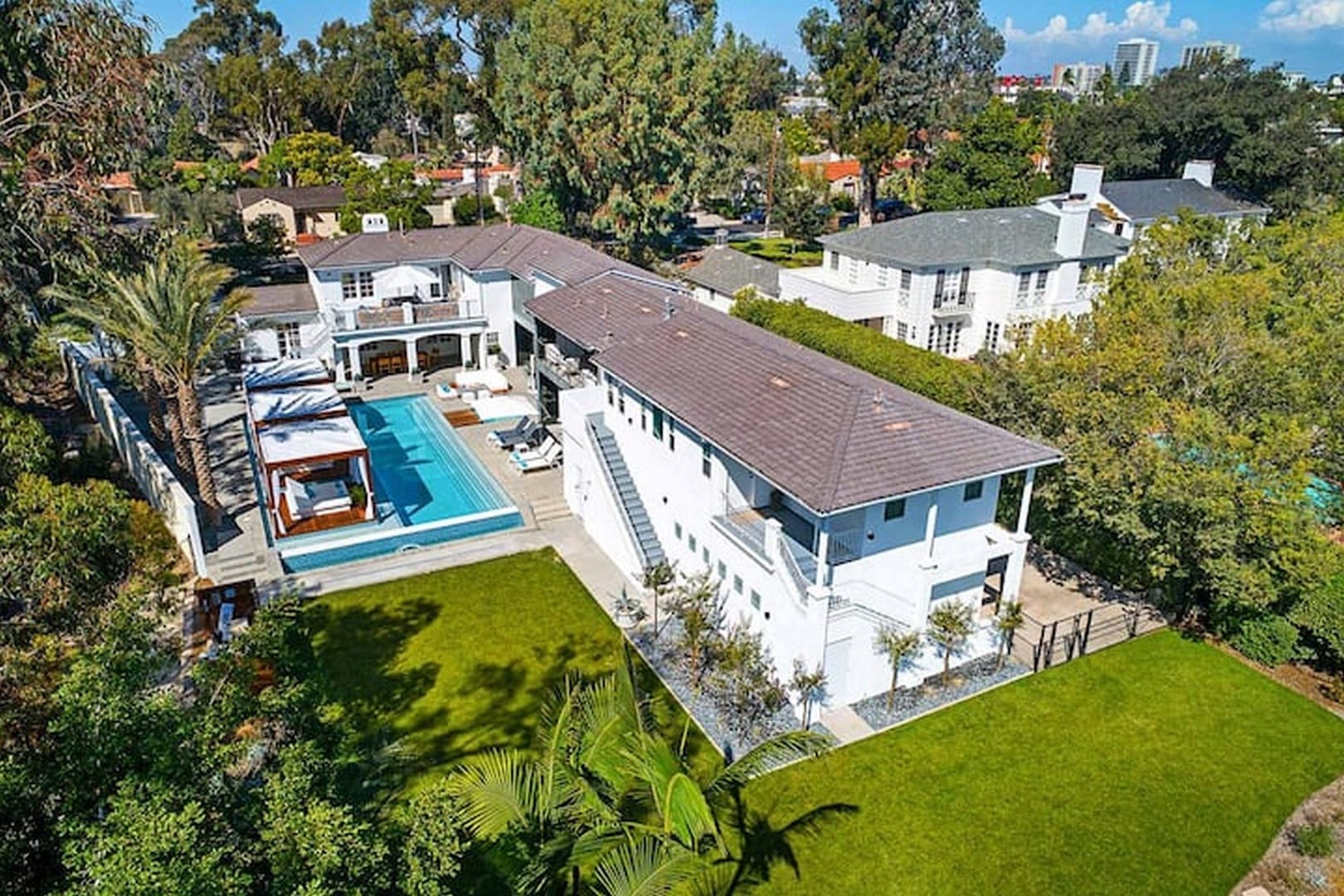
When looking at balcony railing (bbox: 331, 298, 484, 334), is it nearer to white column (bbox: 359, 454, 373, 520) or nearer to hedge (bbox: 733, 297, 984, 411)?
hedge (bbox: 733, 297, 984, 411)

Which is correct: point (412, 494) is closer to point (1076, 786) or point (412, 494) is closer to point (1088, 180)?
point (1076, 786)

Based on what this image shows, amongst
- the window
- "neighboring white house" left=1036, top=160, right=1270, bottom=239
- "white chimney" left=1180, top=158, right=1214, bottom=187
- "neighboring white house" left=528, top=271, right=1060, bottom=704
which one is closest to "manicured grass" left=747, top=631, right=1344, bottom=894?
"neighboring white house" left=528, top=271, right=1060, bottom=704

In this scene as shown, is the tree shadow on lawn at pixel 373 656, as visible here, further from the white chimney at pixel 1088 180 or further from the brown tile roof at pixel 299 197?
the brown tile roof at pixel 299 197

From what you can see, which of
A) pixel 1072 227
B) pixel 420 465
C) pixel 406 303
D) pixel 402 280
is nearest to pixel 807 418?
pixel 420 465

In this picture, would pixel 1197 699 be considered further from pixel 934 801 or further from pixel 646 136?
pixel 646 136

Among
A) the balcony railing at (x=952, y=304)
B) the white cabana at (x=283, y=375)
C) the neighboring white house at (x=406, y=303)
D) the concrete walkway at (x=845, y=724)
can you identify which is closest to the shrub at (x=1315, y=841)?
the concrete walkway at (x=845, y=724)

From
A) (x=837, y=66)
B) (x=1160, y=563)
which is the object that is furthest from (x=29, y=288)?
(x=837, y=66)
